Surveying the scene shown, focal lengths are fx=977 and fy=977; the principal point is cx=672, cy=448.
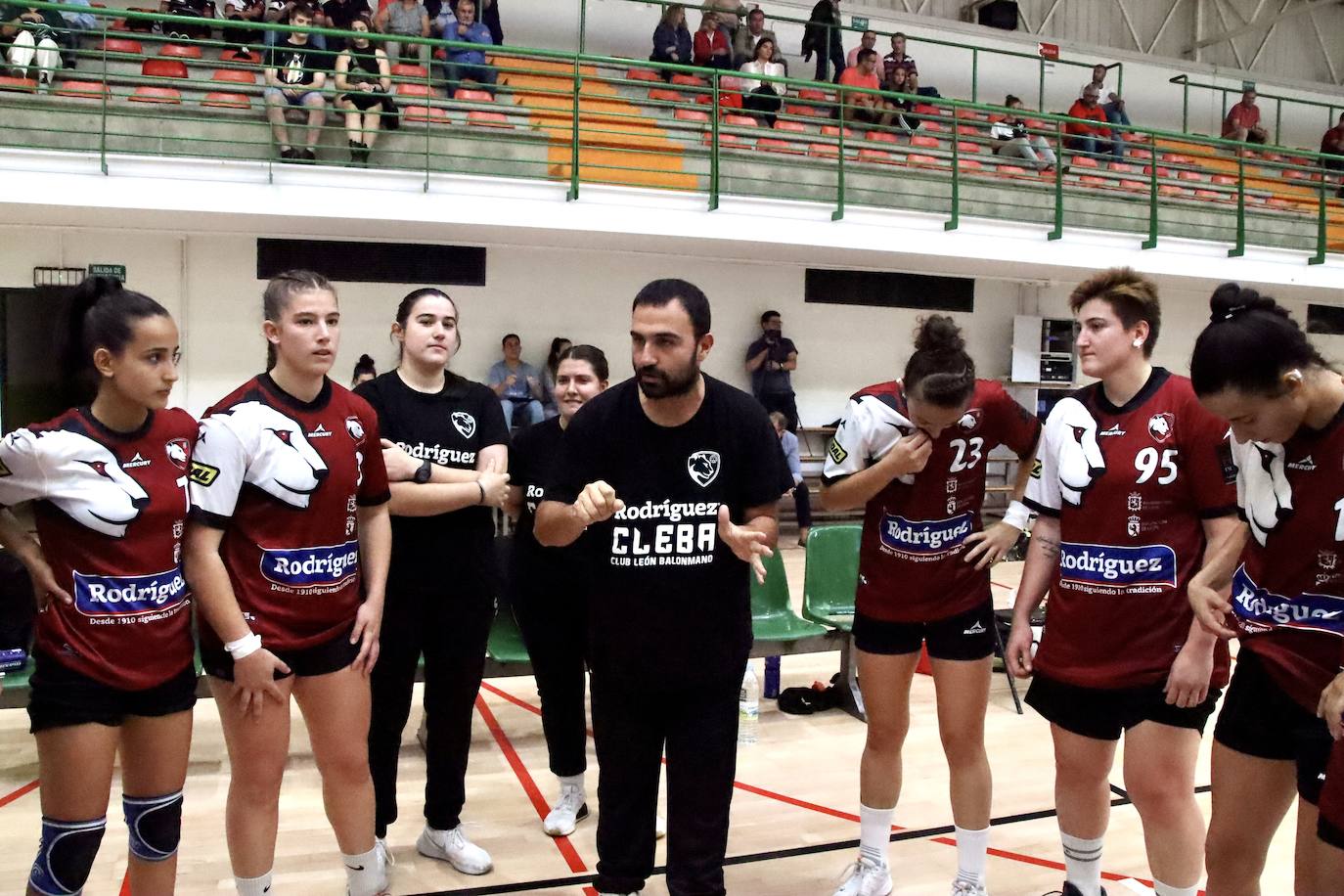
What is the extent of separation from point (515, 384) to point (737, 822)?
7.63 metres

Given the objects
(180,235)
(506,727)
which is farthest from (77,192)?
(506,727)

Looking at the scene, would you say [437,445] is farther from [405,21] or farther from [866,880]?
[405,21]

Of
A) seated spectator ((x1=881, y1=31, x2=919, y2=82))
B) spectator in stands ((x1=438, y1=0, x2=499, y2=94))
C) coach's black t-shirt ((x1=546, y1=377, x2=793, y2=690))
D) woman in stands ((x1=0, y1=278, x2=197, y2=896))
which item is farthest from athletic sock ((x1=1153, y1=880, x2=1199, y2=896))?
seated spectator ((x1=881, y1=31, x2=919, y2=82))

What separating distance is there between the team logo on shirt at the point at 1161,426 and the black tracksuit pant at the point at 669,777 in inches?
53.1

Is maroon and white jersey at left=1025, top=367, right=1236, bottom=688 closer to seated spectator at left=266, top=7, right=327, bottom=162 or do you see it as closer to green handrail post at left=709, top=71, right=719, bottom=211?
green handrail post at left=709, top=71, right=719, bottom=211

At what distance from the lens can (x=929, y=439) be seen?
2953mm

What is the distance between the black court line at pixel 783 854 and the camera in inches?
131

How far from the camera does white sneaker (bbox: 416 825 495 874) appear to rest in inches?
135

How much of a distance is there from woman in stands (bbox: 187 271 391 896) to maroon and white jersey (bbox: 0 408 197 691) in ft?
0.34

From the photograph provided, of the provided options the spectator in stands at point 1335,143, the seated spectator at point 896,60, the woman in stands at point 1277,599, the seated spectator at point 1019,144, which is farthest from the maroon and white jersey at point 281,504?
the spectator in stands at point 1335,143

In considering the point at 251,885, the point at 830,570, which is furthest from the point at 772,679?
the point at 251,885

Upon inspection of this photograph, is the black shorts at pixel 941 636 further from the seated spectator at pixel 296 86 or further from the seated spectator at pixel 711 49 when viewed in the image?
the seated spectator at pixel 711 49

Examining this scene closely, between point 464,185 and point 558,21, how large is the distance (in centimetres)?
473

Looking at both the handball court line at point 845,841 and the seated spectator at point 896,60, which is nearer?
the handball court line at point 845,841
